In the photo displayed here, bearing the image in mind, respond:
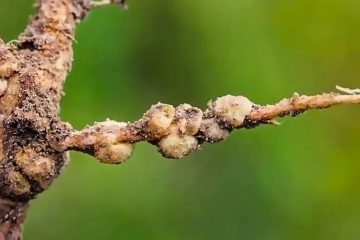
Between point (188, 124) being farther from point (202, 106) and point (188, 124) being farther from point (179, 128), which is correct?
point (202, 106)

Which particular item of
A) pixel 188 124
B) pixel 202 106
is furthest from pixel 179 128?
pixel 202 106

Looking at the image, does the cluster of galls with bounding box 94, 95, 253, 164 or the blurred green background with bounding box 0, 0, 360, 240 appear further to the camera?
the blurred green background with bounding box 0, 0, 360, 240

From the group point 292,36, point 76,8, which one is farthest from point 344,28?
point 76,8

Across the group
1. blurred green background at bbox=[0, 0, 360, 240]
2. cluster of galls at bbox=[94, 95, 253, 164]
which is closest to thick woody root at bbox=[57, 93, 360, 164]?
cluster of galls at bbox=[94, 95, 253, 164]

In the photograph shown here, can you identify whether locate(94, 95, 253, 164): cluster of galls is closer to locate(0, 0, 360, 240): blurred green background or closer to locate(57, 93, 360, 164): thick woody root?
locate(57, 93, 360, 164): thick woody root

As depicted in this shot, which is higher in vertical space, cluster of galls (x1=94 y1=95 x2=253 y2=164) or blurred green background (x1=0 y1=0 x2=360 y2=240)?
blurred green background (x1=0 y1=0 x2=360 y2=240)

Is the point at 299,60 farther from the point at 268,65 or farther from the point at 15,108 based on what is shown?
the point at 15,108

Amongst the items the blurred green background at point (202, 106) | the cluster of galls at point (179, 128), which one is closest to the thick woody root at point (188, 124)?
the cluster of galls at point (179, 128)
